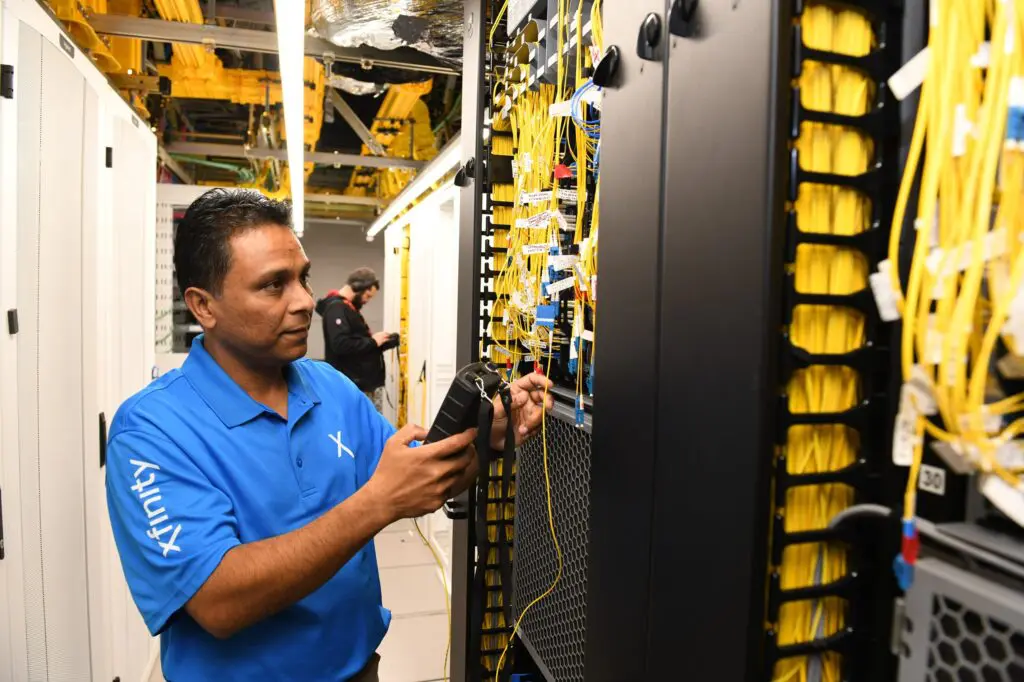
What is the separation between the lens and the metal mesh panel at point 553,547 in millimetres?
1068

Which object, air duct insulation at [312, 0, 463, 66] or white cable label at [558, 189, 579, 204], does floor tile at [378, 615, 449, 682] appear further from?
air duct insulation at [312, 0, 463, 66]

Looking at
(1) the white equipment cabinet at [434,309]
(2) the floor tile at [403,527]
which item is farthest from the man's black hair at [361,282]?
(2) the floor tile at [403,527]

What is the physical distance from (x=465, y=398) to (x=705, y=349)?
0.49 meters

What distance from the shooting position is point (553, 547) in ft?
3.89

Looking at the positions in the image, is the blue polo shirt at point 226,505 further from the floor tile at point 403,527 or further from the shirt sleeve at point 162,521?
the floor tile at point 403,527

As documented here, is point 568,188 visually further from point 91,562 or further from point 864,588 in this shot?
point 91,562

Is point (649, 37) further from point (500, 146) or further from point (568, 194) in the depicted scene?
point (500, 146)

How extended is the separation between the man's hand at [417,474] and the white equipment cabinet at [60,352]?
3.60ft

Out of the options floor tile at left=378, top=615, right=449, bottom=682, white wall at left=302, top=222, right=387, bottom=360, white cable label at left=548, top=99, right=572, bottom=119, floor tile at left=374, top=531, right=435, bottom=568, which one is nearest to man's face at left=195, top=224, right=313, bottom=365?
white cable label at left=548, top=99, right=572, bottom=119

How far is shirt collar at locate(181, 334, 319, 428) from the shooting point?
115 cm

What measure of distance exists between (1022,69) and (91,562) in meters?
2.52

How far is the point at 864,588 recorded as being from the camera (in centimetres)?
56

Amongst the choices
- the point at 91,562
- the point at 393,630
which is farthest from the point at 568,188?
the point at 393,630

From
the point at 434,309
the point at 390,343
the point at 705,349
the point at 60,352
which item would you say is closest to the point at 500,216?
the point at 705,349
